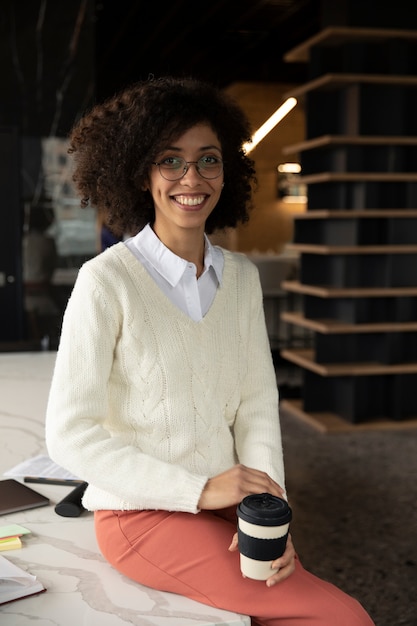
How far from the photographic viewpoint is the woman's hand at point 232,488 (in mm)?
1304

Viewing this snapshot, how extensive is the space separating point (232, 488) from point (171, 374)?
0.26 m

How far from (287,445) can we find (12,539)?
293cm

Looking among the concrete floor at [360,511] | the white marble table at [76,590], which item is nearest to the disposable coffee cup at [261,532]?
the white marble table at [76,590]

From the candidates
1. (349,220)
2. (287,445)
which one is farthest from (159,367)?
(349,220)

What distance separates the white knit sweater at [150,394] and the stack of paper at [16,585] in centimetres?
18

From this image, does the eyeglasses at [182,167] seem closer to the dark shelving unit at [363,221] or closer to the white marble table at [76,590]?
the white marble table at [76,590]

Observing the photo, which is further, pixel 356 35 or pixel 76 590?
pixel 356 35

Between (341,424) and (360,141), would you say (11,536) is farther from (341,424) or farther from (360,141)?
(360,141)

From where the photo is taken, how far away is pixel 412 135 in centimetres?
465

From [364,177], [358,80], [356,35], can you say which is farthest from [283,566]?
[356,35]

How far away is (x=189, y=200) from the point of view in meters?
1.51

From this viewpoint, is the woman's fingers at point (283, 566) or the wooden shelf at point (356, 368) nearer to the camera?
the woman's fingers at point (283, 566)

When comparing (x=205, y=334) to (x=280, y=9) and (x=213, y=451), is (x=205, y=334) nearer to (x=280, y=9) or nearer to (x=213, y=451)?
(x=213, y=451)

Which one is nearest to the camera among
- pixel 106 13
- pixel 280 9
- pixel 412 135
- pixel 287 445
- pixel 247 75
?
pixel 287 445
